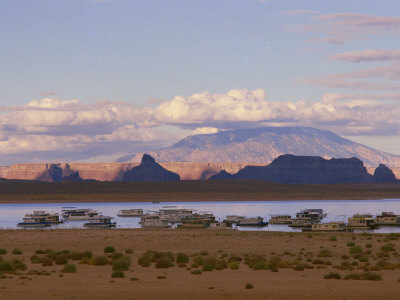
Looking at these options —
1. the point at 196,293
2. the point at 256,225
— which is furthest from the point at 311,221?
the point at 196,293

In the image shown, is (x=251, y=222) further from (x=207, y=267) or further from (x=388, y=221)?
(x=207, y=267)

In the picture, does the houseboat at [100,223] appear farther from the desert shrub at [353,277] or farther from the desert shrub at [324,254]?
the desert shrub at [353,277]

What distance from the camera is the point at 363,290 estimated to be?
90.1ft

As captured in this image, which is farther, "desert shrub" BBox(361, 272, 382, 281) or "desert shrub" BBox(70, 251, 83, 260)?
"desert shrub" BBox(70, 251, 83, 260)

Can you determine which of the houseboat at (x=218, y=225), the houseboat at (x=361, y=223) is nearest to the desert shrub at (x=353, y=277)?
the houseboat at (x=361, y=223)

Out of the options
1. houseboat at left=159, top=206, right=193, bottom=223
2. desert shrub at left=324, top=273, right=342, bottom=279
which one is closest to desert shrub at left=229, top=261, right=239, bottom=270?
desert shrub at left=324, top=273, right=342, bottom=279

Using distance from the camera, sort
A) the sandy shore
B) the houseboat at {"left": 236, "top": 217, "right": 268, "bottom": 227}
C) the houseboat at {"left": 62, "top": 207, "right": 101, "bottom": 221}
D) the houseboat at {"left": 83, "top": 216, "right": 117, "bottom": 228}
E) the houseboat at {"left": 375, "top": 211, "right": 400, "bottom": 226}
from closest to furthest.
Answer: the sandy shore → the houseboat at {"left": 83, "top": 216, "right": 117, "bottom": 228} → the houseboat at {"left": 375, "top": 211, "right": 400, "bottom": 226} → the houseboat at {"left": 236, "top": 217, "right": 268, "bottom": 227} → the houseboat at {"left": 62, "top": 207, "right": 101, "bottom": 221}

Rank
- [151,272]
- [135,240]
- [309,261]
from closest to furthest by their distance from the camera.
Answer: [151,272] < [309,261] < [135,240]

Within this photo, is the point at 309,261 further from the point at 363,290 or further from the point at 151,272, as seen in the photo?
the point at 363,290

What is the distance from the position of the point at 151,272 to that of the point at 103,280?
391cm

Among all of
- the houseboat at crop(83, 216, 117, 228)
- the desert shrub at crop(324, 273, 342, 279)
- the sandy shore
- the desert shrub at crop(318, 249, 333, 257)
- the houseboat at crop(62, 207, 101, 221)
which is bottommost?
the sandy shore

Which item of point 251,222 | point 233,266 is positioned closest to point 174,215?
point 251,222

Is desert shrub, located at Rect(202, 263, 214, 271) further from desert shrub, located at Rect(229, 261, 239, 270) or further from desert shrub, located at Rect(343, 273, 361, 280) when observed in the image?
desert shrub, located at Rect(343, 273, 361, 280)

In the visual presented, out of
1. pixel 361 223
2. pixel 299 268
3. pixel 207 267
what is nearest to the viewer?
pixel 207 267
